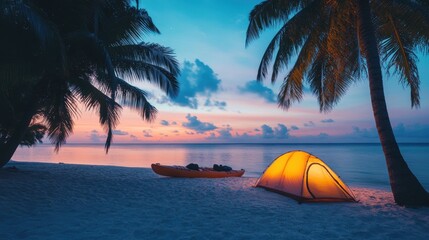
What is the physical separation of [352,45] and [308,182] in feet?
14.5

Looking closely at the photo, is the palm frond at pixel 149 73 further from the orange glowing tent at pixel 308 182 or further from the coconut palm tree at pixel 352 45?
the orange glowing tent at pixel 308 182

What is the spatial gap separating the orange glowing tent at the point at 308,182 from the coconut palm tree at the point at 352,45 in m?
1.27


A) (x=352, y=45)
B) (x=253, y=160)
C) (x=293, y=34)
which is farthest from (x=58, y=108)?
(x=253, y=160)

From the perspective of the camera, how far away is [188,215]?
6.09 m

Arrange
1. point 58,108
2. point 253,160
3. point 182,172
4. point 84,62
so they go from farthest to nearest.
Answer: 1. point 253,160
2. point 182,172
3. point 58,108
4. point 84,62

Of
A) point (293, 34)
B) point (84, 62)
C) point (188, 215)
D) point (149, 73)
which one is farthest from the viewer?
point (149, 73)

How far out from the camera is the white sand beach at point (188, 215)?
4910mm

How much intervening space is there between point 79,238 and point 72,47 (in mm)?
5616

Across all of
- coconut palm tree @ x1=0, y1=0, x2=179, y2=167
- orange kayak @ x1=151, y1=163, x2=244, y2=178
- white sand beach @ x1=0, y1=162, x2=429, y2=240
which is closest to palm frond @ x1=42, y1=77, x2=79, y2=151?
coconut palm tree @ x1=0, y1=0, x2=179, y2=167

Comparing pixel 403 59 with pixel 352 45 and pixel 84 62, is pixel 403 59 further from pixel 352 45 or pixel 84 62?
pixel 84 62

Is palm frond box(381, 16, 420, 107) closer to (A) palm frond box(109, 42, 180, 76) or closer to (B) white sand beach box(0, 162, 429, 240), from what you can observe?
(B) white sand beach box(0, 162, 429, 240)

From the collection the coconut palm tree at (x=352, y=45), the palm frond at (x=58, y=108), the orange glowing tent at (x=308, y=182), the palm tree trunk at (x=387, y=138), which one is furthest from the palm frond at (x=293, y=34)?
the palm frond at (x=58, y=108)

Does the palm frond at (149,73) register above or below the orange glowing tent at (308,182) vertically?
above

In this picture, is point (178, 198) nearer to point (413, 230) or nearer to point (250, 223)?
point (250, 223)
